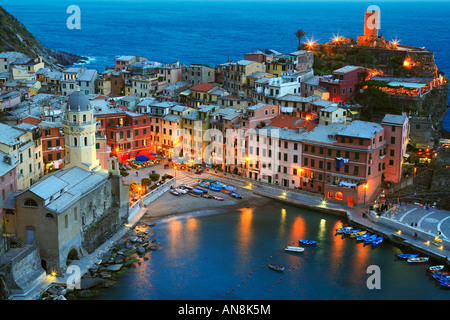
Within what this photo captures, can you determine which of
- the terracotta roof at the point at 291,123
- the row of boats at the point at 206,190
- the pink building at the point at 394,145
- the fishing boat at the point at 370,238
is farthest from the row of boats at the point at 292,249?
the terracotta roof at the point at 291,123

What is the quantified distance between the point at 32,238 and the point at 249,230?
2078 centimetres

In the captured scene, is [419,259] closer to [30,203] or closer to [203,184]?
[203,184]

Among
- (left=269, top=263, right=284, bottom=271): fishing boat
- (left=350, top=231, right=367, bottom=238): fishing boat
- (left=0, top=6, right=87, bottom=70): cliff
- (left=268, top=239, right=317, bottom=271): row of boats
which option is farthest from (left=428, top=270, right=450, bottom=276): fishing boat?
(left=0, top=6, right=87, bottom=70): cliff

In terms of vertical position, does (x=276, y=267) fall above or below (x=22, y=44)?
below

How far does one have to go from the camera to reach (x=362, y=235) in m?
56.4

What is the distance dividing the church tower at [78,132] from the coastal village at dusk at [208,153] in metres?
0.12

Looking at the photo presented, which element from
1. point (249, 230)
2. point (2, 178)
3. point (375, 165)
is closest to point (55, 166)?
point (2, 178)

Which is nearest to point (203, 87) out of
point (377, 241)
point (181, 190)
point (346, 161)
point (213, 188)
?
point (213, 188)

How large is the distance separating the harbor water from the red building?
25608mm

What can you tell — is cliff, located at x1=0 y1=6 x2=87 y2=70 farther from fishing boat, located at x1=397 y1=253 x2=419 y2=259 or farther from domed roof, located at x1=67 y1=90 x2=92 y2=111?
fishing boat, located at x1=397 y1=253 x2=419 y2=259

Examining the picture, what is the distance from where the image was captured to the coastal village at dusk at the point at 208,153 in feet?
157

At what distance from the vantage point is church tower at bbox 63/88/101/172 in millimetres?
54906

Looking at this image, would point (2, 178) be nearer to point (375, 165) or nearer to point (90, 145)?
point (90, 145)

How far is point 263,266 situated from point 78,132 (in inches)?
799
